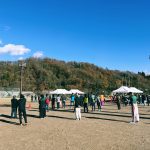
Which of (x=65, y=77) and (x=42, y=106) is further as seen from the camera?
(x=65, y=77)

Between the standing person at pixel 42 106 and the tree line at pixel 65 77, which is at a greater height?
the tree line at pixel 65 77

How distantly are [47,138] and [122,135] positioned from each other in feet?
10.6

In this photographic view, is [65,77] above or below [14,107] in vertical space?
above

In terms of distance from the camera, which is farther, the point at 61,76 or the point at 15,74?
the point at 61,76

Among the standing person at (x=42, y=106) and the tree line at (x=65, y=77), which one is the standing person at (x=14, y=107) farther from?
the tree line at (x=65, y=77)

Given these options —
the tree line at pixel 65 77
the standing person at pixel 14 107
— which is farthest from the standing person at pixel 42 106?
the tree line at pixel 65 77

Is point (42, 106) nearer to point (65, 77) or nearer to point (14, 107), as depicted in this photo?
point (14, 107)

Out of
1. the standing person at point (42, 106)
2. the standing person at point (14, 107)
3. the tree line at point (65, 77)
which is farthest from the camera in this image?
the tree line at point (65, 77)

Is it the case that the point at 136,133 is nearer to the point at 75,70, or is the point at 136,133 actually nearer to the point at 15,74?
the point at 15,74

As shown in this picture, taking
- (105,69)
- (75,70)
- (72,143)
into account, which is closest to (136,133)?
(72,143)

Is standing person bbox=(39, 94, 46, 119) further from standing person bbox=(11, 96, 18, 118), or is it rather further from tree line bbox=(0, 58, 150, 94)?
tree line bbox=(0, 58, 150, 94)

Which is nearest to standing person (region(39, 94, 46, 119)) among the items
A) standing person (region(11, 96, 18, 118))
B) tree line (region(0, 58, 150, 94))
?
standing person (region(11, 96, 18, 118))

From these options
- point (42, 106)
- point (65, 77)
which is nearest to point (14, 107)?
point (42, 106)

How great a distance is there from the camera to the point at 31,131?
56.1ft
